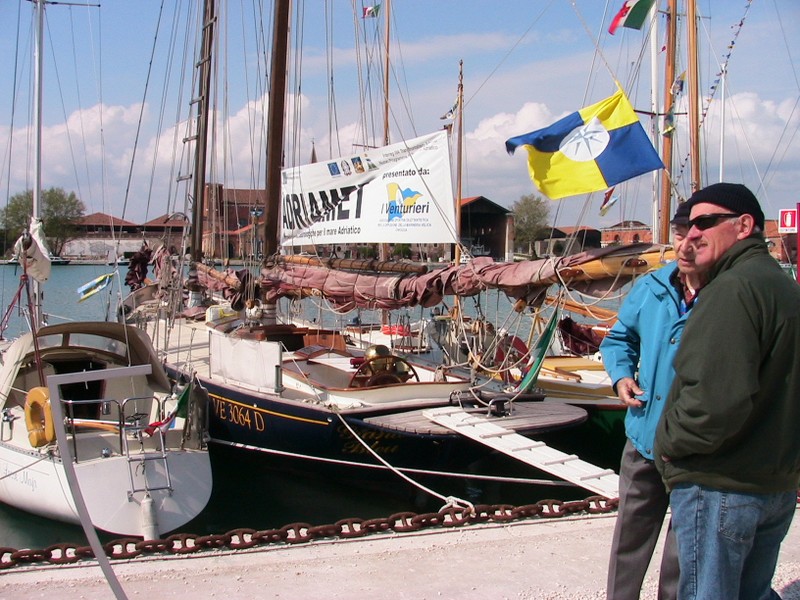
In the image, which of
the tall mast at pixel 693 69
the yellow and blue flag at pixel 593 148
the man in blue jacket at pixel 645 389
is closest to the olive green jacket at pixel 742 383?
the man in blue jacket at pixel 645 389

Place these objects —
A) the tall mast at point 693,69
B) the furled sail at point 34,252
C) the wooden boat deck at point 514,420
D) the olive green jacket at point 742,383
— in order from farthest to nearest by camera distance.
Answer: the tall mast at point 693,69
the furled sail at point 34,252
the wooden boat deck at point 514,420
the olive green jacket at point 742,383

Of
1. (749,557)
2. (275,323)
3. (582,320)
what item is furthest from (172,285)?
(582,320)

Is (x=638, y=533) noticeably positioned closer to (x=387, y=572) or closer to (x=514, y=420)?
(x=387, y=572)

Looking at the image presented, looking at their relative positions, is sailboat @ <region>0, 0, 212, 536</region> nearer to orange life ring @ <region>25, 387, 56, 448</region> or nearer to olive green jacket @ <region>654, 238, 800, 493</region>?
orange life ring @ <region>25, 387, 56, 448</region>

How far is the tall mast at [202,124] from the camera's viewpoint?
1922 centimetres

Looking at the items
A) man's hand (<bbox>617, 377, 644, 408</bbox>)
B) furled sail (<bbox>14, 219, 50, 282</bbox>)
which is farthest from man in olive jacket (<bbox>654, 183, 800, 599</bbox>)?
furled sail (<bbox>14, 219, 50, 282</bbox>)

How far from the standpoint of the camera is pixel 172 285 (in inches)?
559

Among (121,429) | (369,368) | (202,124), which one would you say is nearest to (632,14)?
(202,124)

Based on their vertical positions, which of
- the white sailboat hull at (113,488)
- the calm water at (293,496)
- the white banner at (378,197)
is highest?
the white banner at (378,197)

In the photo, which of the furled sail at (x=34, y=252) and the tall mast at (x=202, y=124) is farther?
the tall mast at (x=202, y=124)

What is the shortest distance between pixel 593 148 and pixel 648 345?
17.9 ft

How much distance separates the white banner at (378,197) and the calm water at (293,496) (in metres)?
3.54

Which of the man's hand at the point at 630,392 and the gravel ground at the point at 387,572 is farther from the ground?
the man's hand at the point at 630,392

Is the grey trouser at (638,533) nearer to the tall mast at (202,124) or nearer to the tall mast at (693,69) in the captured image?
the tall mast at (693,69)
